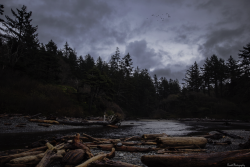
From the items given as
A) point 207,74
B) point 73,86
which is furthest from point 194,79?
point 73,86

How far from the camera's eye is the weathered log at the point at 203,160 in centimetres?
361

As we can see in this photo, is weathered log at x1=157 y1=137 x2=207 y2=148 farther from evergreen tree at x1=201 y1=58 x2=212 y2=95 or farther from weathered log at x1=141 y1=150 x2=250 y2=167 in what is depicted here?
evergreen tree at x1=201 y1=58 x2=212 y2=95

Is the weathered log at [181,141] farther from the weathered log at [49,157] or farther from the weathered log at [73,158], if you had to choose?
the weathered log at [49,157]

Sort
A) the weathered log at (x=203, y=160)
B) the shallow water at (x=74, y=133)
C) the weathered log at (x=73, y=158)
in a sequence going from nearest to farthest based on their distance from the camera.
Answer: the weathered log at (x=203, y=160), the weathered log at (x=73, y=158), the shallow water at (x=74, y=133)

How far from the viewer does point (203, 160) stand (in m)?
3.80

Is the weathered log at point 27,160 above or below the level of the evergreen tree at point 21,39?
below

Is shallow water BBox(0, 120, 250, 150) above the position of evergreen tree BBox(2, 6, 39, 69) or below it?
below

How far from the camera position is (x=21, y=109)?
18.3 m

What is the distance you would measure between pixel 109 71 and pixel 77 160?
63036mm

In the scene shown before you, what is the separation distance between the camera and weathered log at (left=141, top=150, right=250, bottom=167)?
11.8ft

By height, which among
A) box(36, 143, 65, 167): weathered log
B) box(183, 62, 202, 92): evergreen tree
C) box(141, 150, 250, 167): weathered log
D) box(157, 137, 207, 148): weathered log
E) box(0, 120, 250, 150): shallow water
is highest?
box(183, 62, 202, 92): evergreen tree

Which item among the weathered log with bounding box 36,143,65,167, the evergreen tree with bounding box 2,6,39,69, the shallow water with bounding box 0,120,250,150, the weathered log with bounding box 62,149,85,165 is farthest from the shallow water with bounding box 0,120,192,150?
the evergreen tree with bounding box 2,6,39,69

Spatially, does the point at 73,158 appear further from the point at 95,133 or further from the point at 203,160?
the point at 95,133

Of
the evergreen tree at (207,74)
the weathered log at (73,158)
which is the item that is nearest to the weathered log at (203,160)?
the weathered log at (73,158)
